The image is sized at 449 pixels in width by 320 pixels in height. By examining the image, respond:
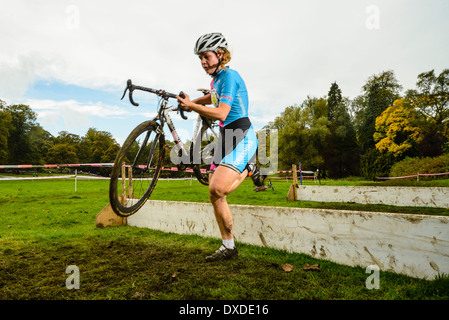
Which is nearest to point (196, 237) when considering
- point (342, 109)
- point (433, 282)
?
point (433, 282)

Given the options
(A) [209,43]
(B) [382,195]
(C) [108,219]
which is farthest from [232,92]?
(B) [382,195]

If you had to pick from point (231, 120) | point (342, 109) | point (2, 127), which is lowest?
point (231, 120)

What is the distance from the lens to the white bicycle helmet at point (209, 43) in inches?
126

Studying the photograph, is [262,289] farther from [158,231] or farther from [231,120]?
[158,231]

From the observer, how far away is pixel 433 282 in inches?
96.1

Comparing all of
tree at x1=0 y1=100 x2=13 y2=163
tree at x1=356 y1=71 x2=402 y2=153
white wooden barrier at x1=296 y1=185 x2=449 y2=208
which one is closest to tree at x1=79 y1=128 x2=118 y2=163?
tree at x1=0 y1=100 x2=13 y2=163

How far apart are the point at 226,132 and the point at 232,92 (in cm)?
53

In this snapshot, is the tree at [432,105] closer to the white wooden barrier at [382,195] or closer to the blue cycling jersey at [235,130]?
the white wooden barrier at [382,195]

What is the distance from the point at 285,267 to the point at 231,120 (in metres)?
1.84

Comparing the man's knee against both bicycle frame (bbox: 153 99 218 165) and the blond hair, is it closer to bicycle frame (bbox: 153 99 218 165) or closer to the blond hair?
bicycle frame (bbox: 153 99 218 165)

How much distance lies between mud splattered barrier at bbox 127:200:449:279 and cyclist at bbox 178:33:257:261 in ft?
1.89

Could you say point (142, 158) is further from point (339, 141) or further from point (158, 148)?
point (339, 141)

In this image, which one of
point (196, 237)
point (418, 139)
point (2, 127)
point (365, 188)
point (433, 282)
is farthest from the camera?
point (2, 127)
